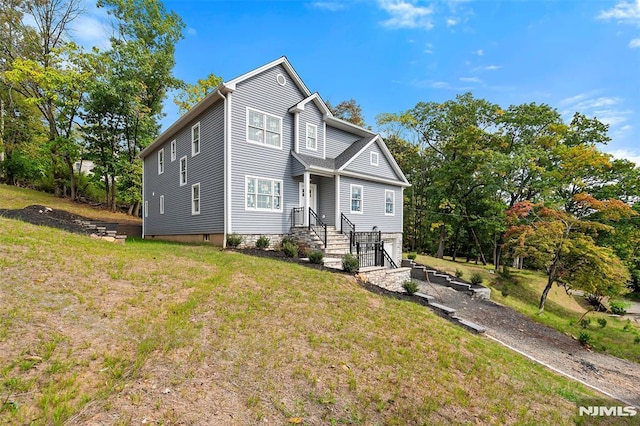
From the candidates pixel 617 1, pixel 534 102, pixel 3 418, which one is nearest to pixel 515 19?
pixel 617 1

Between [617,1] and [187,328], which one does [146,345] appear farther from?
[617,1]

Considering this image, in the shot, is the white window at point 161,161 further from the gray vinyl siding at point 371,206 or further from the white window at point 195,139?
the gray vinyl siding at point 371,206

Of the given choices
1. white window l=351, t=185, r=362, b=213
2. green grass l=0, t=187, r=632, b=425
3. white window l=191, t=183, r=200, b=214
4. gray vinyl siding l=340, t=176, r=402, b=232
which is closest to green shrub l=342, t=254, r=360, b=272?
green grass l=0, t=187, r=632, b=425

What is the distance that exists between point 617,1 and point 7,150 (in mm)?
38960

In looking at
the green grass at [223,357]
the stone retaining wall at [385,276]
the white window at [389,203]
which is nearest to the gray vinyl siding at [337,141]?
the white window at [389,203]

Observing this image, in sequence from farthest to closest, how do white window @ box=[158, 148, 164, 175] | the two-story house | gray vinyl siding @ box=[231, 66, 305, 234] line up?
white window @ box=[158, 148, 164, 175] < the two-story house < gray vinyl siding @ box=[231, 66, 305, 234]

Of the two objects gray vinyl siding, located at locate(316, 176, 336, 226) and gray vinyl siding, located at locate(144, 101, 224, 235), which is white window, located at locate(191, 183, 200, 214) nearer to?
gray vinyl siding, located at locate(144, 101, 224, 235)

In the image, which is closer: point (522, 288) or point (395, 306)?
point (395, 306)

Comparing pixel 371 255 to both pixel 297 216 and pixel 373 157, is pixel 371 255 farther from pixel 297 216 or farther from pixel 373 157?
pixel 373 157

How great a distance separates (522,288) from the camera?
17.8 metres

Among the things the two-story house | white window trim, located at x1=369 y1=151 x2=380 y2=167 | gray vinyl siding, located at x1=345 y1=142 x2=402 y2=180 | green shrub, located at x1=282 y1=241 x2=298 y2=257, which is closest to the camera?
green shrub, located at x1=282 y1=241 x2=298 y2=257

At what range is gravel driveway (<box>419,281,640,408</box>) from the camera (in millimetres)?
6479

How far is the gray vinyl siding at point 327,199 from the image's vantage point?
14.3m

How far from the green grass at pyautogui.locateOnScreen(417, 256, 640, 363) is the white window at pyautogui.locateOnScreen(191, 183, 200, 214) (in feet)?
44.8
